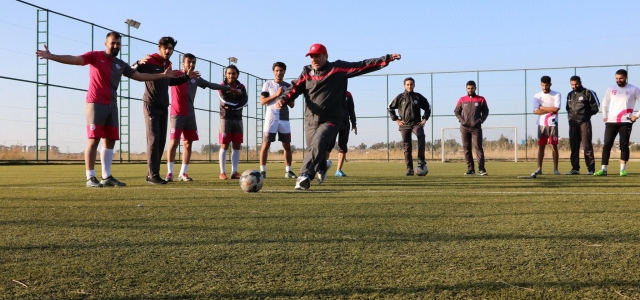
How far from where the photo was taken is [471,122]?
35.8 ft

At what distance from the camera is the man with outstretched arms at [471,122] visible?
1076 cm

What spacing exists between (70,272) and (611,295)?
77.9 inches

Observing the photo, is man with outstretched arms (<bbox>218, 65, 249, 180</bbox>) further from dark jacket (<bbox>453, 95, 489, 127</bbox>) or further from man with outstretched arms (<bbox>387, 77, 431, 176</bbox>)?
dark jacket (<bbox>453, 95, 489, 127</bbox>)

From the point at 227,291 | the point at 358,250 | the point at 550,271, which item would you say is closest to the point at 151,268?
the point at 227,291

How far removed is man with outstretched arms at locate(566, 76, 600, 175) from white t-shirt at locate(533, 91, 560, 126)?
56 centimetres

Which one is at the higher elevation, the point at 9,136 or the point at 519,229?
the point at 9,136

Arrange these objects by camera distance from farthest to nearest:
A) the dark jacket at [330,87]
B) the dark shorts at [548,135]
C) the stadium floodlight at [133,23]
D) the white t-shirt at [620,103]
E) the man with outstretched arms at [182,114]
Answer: the stadium floodlight at [133,23] < the dark shorts at [548,135] < the white t-shirt at [620,103] < the man with outstretched arms at [182,114] < the dark jacket at [330,87]

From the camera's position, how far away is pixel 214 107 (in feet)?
90.1

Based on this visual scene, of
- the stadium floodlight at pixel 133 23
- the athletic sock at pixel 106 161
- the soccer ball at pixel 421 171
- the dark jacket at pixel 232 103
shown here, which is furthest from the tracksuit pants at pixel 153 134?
the stadium floodlight at pixel 133 23

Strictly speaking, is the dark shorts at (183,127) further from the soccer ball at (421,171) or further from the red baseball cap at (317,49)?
the soccer ball at (421,171)

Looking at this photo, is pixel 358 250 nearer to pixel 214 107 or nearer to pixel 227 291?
pixel 227 291

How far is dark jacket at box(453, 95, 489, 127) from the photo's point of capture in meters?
10.9

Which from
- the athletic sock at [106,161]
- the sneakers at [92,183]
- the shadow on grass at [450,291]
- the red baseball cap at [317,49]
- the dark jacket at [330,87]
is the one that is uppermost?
the red baseball cap at [317,49]

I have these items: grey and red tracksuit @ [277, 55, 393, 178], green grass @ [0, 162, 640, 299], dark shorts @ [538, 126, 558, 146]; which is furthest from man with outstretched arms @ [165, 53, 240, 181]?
dark shorts @ [538, 126, 558, 146]
